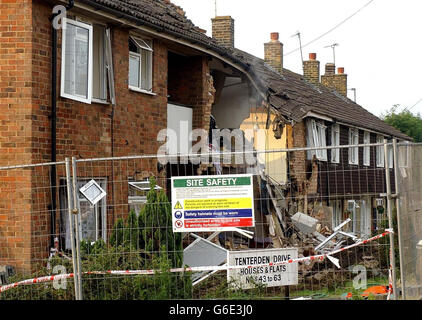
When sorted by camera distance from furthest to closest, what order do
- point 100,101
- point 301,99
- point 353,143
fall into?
point 353,143
point 301,99
point 100,101

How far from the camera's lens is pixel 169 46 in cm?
1691

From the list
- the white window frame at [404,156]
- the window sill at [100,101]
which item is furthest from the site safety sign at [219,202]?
the window sill at [100,101]

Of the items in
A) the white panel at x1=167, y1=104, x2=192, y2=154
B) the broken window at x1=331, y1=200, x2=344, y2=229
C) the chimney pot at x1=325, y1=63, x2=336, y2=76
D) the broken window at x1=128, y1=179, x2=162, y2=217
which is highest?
the chimney pot at x1=325, y1=63, x2=336, y2=76

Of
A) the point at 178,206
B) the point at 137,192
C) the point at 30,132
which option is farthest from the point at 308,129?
the point at 178,206

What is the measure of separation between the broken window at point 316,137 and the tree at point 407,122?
120 feet

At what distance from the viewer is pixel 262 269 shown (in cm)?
902

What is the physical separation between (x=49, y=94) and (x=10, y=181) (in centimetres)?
177

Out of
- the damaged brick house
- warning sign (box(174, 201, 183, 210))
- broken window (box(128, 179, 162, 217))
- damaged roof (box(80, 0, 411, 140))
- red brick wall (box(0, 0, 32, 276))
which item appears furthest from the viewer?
the damaged brick house

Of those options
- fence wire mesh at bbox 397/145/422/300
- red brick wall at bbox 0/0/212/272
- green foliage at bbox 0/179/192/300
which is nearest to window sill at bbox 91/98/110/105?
red brick wall at bbox 0/0/212/272

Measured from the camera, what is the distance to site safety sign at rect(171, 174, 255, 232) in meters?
8.41

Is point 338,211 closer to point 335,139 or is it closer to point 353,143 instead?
point 335,139

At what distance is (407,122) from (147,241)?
5646cm

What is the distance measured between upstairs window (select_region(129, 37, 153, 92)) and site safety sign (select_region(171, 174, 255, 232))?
276 inches

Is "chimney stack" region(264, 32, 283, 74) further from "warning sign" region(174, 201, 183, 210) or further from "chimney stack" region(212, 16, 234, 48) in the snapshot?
"warning sign" region(174, 201, 183, 210)
